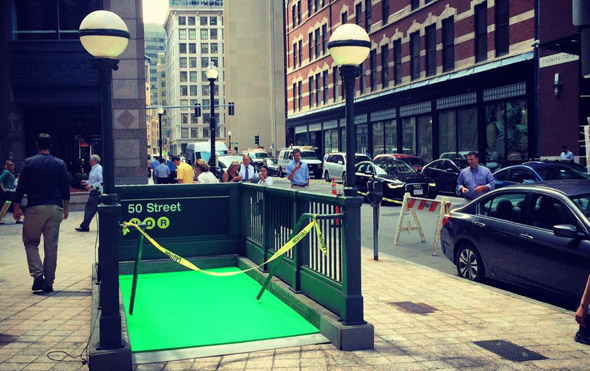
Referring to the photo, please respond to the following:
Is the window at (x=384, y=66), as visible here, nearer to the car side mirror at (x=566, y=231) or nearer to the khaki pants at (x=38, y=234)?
the khaki pants at (x=38, y=234)

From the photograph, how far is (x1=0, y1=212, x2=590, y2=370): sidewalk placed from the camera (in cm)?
545

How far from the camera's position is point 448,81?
32531 millimetres

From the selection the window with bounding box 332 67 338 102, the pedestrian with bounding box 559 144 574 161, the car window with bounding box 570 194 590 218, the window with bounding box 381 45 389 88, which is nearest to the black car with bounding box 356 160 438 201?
the pedestrian with bounding box 559 144 574 161

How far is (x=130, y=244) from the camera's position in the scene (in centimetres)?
1030

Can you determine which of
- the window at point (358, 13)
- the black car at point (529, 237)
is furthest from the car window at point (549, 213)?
the window at point (358, 13)

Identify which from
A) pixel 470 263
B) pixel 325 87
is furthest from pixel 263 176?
pixel 325 87

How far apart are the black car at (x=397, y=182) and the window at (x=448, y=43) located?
31.4ft

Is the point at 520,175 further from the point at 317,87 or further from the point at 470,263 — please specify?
the point at 317,87

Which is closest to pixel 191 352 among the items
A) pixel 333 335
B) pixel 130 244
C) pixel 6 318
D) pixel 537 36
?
pixel 333 335

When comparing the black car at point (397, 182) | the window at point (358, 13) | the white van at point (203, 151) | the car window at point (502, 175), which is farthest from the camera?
the white van at point (203, 151)

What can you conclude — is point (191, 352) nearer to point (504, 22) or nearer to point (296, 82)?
point (504, 22)

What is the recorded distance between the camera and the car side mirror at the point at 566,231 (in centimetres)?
708

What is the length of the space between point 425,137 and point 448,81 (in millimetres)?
4422

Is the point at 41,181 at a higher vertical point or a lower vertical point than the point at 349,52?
lower
